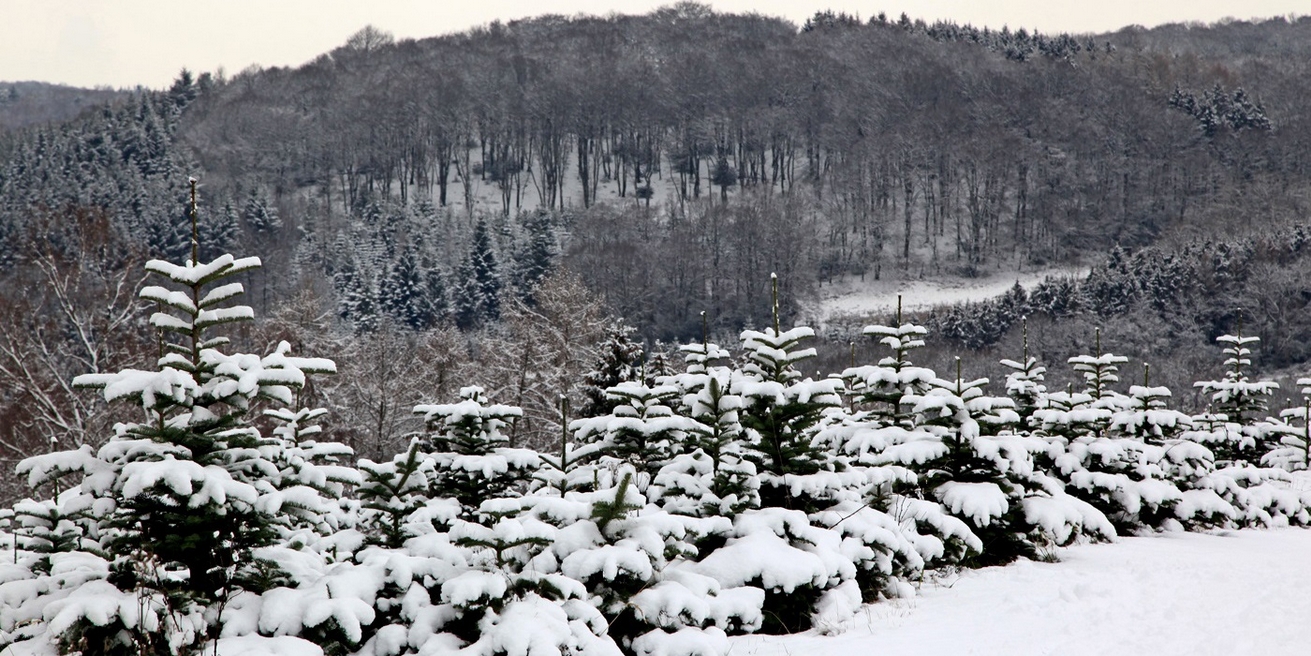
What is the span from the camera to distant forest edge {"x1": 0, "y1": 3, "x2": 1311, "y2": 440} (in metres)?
71.6

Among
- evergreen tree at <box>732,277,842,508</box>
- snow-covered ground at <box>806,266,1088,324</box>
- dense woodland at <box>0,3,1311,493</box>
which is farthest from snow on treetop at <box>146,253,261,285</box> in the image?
snow-covered ground at <box>806,266,1088,324</box>

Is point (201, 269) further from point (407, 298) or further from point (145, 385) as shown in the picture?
point (407, 298)

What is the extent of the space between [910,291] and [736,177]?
35.4 m

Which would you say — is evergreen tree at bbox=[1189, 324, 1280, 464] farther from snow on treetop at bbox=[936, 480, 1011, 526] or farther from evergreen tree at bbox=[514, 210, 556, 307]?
evergreen tree at bbox=[514, 210, 556, 307]

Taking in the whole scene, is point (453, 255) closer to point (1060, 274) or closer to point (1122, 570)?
point (1060, 274)

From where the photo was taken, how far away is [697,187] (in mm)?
109250

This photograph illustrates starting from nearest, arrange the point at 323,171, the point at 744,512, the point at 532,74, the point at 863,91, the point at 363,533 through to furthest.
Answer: the point at 363,533
the point at 744,512
the point at 323,171
the point at 863,91
the point at 532,74

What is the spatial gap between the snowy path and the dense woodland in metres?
22.2

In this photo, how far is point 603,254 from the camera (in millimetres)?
84500

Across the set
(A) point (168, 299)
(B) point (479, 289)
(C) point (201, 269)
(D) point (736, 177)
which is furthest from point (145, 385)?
(D) point (736, 177)

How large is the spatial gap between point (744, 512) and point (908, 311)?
229ft

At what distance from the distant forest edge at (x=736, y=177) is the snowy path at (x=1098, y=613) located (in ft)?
122

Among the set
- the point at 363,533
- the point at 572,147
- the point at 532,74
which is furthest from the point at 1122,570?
the point at 532,74

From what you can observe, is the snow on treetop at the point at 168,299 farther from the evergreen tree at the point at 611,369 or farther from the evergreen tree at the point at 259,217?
the evergreen tree at the point at 259,217
